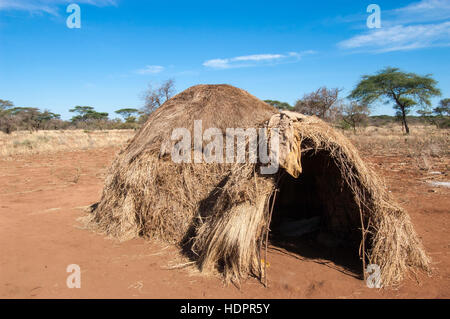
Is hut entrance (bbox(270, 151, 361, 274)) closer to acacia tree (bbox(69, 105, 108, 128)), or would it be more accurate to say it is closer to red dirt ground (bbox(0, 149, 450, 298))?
red dirt ground (bbox(0, 149, 450, 298))

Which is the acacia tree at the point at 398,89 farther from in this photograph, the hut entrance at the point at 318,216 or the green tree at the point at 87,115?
the green tree at the point at 87,115

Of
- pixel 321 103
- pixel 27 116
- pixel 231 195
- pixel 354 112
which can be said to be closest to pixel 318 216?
pixel 231 195

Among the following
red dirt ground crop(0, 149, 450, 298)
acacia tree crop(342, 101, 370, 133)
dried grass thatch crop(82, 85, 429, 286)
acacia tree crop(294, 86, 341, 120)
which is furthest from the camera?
acacia tree crop(342, 101, 370, 133)

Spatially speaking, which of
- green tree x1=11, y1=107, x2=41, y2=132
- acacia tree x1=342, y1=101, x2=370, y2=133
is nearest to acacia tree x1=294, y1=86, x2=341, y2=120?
acacia tree x1=342, y1=101, x2=370, y2=133

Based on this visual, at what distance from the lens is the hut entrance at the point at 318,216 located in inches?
167

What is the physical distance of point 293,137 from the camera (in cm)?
361

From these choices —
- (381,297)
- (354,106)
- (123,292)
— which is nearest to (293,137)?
(381,297)

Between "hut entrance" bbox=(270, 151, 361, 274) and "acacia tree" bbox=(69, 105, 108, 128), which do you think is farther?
"acacia tree" bbox=(69, 105, 108, 128)

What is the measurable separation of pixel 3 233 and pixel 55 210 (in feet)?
4.77

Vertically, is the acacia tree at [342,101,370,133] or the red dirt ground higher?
the acacia tree at [342,101,370,133]

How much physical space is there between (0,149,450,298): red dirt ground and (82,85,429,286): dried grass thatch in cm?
23

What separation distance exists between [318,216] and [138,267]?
10.0 ft

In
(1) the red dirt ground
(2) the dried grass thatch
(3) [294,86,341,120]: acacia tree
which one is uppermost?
(3) [294,86,341,120]: acacia tree

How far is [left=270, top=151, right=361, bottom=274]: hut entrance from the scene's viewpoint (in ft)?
13.9
